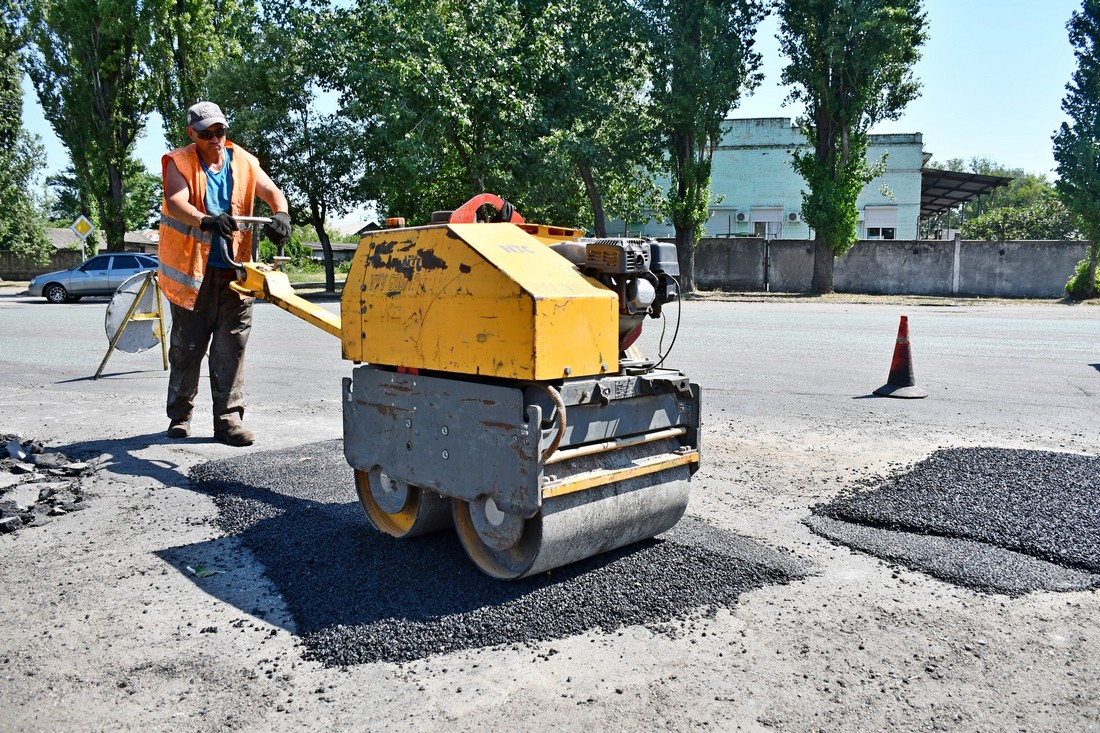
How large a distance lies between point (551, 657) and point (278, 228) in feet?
11.8

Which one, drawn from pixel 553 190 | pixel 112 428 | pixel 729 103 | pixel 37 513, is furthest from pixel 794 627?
pixel 729 103

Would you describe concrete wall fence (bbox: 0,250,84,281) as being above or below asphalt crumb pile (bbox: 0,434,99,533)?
above

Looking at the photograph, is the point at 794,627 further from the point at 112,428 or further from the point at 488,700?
the point at 112,428

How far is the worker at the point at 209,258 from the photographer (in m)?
5.61

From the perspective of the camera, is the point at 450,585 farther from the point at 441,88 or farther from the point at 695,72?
the point at 695,72

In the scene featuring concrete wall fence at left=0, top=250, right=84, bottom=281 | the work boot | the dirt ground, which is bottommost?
the dirt ground

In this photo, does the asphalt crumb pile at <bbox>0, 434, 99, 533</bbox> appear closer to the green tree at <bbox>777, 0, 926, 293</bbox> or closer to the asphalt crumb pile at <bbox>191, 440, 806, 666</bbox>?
the asphalt crumb pile at <bbox>191, 440, 806, 666</bbox>

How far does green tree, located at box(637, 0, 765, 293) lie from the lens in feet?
82.6

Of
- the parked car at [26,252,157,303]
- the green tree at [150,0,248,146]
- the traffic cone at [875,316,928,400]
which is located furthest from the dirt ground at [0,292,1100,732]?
the green tree at [150,0,248,146]

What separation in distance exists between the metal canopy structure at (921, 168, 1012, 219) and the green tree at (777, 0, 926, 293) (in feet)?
28.1

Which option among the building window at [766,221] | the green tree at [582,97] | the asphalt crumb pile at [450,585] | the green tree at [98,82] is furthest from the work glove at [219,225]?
the building window at [766,221]

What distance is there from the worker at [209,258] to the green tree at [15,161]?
36.3 meters

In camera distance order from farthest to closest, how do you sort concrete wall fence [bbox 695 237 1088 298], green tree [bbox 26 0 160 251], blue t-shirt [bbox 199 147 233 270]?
green tree [bbox 26 0 160 251]
concrete wall fence [bbox 695 237 1088 298]
blue t-shirt [bbox 199 147 233 270]

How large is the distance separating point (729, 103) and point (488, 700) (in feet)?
84.5
